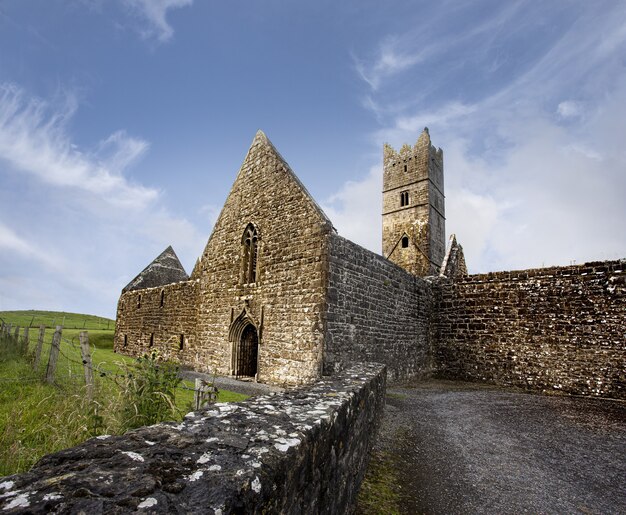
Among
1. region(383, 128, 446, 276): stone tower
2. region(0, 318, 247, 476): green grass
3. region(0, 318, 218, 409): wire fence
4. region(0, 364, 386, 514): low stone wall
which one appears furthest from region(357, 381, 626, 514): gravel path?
region(383, 128, 446, 276): stone tower

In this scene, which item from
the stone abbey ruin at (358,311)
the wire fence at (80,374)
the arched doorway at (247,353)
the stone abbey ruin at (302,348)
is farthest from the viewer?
the arched doorway at (247,353)

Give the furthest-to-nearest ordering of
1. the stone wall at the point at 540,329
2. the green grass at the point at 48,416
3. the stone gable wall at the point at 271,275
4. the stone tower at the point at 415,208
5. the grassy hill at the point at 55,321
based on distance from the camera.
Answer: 1. the grassy hill at the point at 55,321
2. the stone tower at the point at 415,208
3. the stone wall at the point at 540,329
4. the stone gable wall at the point at 271,275
5. the green grass at the point at 48,416

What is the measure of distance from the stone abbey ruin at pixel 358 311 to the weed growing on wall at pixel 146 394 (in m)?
4.94

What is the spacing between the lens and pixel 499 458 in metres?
5.31

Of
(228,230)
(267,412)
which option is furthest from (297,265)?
(267,412)

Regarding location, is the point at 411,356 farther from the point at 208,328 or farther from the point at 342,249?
Result: the point at 208,328

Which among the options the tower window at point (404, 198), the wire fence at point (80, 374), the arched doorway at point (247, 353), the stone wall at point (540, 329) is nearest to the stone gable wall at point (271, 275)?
the arched doorway at point (247, 353)

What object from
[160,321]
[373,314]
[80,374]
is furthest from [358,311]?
[160,321]

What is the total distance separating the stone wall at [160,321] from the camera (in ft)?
54.2

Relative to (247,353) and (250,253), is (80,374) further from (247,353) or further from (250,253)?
(250,253)

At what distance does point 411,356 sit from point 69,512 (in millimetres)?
13094

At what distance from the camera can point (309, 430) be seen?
2.29 m

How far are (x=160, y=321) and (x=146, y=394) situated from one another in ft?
53.4

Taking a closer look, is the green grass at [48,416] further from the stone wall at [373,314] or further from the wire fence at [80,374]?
the stone wall at [373,314]
